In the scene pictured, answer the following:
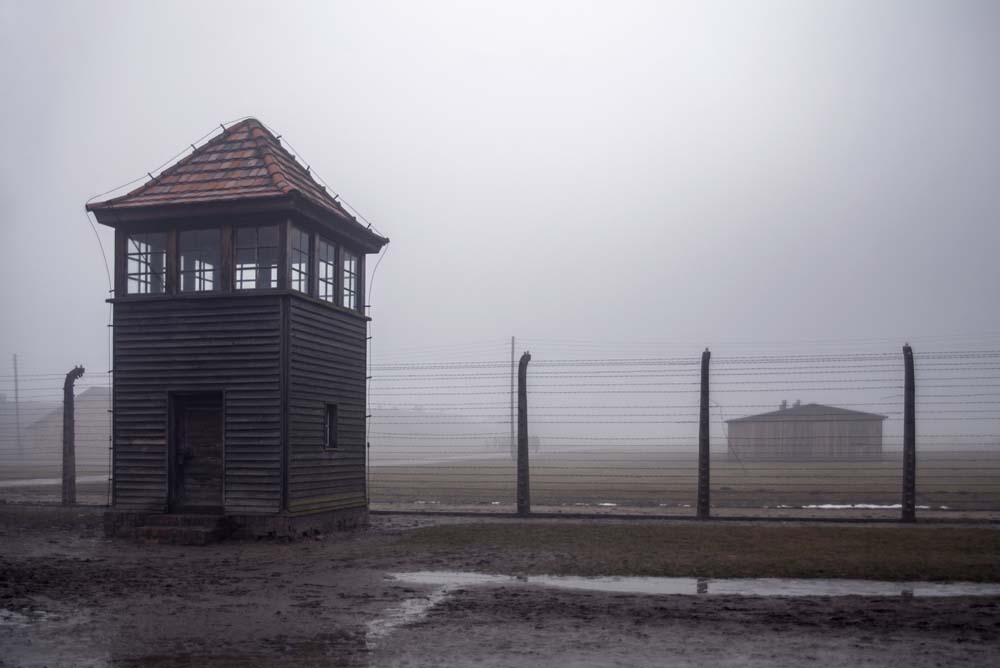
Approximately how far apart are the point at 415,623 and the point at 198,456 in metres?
9.19

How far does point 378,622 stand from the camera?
26.9 ft

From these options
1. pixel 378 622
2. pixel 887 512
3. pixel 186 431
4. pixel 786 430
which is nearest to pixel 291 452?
pixel 186 431

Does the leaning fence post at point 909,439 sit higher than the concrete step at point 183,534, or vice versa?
the leaning fence post at point 909,439

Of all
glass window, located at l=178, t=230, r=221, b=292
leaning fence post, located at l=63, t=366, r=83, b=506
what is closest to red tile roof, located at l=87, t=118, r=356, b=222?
glass window, located at l=178, t=230, r=221, b=292

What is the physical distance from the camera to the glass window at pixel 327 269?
56.3 ft

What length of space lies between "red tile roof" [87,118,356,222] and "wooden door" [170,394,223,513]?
11.5ft

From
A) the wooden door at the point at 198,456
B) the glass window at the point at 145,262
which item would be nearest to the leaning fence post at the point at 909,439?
the wooden door at the point at 198,456

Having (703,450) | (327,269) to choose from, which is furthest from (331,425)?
(703,450)

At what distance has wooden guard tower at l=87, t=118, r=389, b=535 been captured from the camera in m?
15.6

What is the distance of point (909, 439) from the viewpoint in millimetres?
17469

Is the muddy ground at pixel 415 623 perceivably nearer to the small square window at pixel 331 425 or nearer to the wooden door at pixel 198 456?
the wooden door at pixel 198 456

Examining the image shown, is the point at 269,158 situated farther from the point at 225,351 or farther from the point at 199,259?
the point at 225,351

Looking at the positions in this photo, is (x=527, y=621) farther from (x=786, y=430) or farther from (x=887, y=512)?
(x=786, y=430)

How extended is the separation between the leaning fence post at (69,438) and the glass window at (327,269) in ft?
26.1
